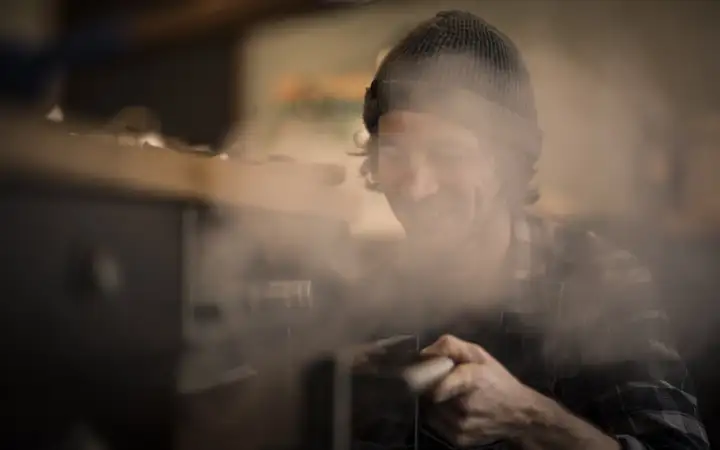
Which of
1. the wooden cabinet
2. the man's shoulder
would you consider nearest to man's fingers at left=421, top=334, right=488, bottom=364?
the man's shoulder

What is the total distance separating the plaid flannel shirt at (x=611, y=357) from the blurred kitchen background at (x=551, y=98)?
0.02 metres

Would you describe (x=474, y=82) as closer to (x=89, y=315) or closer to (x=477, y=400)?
(x=477, y=400)

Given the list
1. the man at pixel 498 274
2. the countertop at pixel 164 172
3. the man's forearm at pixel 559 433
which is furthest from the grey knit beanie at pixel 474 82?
the man's forearm at pixel 559 433

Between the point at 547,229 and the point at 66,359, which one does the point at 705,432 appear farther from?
the point at 66,359

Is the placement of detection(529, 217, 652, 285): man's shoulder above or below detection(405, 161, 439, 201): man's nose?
below

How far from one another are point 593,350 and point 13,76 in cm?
60

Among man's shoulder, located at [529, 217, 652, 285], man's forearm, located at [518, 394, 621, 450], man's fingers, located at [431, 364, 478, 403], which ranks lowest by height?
man's forearm, located at [518, 394, 621, 450]

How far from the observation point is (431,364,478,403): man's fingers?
0.67 metres

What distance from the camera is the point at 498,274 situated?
2.24 feet

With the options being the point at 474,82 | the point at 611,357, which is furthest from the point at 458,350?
the point at 474,82

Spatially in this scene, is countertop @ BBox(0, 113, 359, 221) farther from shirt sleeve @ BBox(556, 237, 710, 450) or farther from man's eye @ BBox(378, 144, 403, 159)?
shirt sleeve @ BBox(556, 237, 710, 450)

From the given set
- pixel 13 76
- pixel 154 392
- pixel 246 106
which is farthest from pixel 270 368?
pixel 13 76

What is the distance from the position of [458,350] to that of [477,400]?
0.05m

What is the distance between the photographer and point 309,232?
0.70 m
